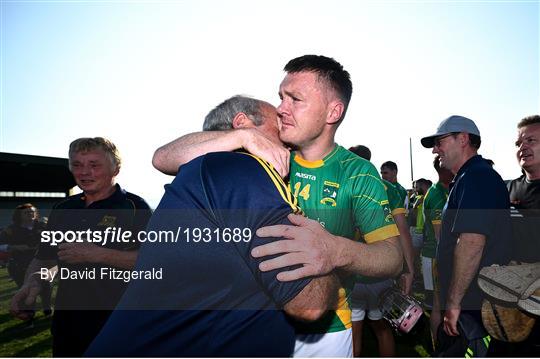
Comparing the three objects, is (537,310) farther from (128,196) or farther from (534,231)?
(128,196)

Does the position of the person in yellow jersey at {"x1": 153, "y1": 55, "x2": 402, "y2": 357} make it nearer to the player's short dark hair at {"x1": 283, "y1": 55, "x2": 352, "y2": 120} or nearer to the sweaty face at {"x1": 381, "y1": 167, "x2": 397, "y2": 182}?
the player's short dark hair at {"x1": 283, "y1": 55, "x2": 352, "y2": 120}

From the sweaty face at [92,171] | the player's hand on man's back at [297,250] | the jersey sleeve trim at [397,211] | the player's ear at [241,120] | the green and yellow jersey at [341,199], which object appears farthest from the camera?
the jersey sleeve trim at [397,211]

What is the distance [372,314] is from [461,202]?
2080 mm

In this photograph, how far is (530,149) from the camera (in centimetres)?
380

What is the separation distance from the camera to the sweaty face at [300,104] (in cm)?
257

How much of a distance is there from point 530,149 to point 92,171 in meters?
4.22

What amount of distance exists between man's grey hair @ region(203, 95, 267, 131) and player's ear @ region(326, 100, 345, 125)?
2.92 ft

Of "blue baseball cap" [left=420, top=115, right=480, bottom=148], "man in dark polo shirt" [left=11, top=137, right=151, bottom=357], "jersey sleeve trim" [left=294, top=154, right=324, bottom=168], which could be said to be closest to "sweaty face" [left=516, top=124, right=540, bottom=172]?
"blue baseball cap" [left=420, top=115, right=480, bottom=148]

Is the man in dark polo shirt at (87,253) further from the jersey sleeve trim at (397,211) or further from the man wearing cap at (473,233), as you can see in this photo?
the jersey sleeve trim at (397,211)

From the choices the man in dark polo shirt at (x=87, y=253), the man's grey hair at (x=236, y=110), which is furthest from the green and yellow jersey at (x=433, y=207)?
the man's grey hair at (x=236, y=110)

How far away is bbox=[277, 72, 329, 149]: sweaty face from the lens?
8.42ft

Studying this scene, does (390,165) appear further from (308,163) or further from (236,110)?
(236,110)

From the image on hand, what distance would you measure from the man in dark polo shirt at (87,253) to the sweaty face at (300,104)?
5.74ft

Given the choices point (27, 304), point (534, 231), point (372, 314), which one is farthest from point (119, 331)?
point (372, 314)
